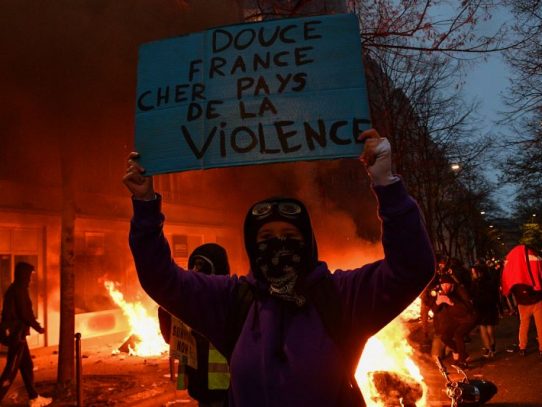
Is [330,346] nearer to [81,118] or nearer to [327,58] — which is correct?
[327,58]

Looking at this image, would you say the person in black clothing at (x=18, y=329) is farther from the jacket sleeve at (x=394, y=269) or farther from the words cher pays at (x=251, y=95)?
the jacket sleeve at (x=394, y=269)

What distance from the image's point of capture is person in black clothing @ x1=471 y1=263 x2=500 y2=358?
8945 mm

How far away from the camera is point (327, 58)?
2.19 meters

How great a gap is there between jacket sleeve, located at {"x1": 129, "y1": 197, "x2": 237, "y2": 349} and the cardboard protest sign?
66.1 inches

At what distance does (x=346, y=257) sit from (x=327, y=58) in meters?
19.5

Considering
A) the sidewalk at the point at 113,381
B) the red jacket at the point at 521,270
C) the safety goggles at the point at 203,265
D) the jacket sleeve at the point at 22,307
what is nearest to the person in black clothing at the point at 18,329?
the jacket sleeve at the point at 22,307

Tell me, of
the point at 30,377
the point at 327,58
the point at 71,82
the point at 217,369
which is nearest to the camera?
the point at 327,58

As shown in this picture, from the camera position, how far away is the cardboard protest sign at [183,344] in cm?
347

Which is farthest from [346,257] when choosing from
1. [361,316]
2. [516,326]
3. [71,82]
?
[361,316]

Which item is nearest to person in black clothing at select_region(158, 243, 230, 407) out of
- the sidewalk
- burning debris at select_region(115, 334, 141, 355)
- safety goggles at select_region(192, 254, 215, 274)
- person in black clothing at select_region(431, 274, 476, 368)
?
safety goggles at select_region(192, 254, 215, 274)

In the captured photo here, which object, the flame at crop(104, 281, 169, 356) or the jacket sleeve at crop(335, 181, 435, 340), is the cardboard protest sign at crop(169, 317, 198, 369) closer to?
the jacket sleeve at crop(335, 181, 435, 340)

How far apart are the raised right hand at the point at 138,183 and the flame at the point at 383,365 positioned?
3792mm

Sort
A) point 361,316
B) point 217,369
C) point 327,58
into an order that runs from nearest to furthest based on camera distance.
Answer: point 361,316 < point 327,58 < point 217,369

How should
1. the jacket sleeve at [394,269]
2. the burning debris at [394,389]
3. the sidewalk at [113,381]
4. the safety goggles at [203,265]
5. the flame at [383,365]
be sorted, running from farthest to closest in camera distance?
1. the sidewalk at [113,381]
2. the flame at [383,365]
3. the burning debris at [394,389]
4. the safety goggles at [203,265]
5. the jacket sleeve at [394,269]
